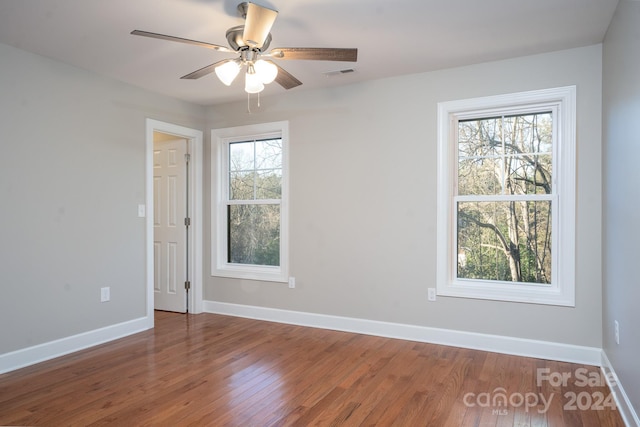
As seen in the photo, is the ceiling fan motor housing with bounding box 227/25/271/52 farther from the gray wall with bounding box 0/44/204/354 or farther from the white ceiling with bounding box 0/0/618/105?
the gray wall with bounding box 0/44/204/354

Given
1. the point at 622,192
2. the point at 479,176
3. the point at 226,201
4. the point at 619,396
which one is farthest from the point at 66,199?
the point at 619,396

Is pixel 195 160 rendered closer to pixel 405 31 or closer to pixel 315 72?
pixel 315 72

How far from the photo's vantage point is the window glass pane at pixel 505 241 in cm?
335

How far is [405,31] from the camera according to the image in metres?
2.82

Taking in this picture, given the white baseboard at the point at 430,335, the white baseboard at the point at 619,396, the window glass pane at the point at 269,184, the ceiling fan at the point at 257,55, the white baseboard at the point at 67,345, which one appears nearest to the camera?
the white baseboard at the point at 619,396

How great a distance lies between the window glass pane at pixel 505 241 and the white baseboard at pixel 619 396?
0.74 metres

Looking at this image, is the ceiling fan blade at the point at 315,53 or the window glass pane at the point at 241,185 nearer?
the ceiling fan blade at the point at 315,53

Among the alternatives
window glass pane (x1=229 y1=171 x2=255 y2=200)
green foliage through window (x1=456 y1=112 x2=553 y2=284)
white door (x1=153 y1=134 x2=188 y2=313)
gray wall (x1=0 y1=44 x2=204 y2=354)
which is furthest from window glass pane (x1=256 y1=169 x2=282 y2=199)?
green foliage through window (x1=456 y1=112 x2=553 y2=284)

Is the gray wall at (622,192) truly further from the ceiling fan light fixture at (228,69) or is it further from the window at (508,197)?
the ceiling fan light fixture at (228,69)

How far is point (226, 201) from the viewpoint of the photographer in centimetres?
482

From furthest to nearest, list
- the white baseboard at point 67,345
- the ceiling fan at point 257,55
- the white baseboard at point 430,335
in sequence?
the white baseboard at point 430,335 < the white baseboard at point 67,345 < the ceiling fan at point 257,55

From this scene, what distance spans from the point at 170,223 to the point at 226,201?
745mm

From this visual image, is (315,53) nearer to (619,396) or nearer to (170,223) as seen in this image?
(619,396)

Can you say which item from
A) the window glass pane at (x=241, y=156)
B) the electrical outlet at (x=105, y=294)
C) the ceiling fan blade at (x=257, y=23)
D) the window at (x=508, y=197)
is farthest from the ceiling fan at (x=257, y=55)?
the electrical outlet at (x=105, y=294)
